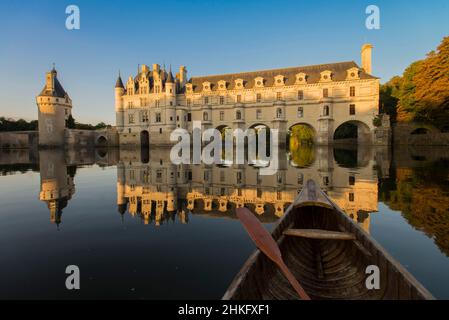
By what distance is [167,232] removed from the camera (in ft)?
18.8

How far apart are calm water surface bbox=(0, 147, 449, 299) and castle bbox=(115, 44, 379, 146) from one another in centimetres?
3085

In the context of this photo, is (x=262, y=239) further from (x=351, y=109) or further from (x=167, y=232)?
(x=351, y=109)

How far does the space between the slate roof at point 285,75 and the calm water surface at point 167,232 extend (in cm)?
3397

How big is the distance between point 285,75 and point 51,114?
46.0 m

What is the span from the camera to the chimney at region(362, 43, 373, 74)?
135 feet

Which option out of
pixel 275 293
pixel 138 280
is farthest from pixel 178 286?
pixel 275 293

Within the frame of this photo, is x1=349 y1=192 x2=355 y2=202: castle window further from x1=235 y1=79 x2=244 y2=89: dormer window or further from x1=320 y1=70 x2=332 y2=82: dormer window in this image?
x1=235 y1=79 x2=244 y2=89: dormer window

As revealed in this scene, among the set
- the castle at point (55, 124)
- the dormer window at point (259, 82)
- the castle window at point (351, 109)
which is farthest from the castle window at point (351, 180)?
the castle at point (55, 124)

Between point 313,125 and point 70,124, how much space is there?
53.2m

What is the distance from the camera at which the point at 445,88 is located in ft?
103

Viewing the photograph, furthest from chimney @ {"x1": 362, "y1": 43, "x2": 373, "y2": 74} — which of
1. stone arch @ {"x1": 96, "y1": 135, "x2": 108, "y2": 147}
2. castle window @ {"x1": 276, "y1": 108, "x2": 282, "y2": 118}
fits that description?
stone arch @ {"x1": 96, "y1": 135, "x2": 108, "y2": 147}

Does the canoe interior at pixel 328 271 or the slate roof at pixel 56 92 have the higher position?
the slate roof at pixel 56 92

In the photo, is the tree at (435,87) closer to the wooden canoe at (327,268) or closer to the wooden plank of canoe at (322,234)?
the wooden canoe at (327,268)

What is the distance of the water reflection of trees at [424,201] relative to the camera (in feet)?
17.6
